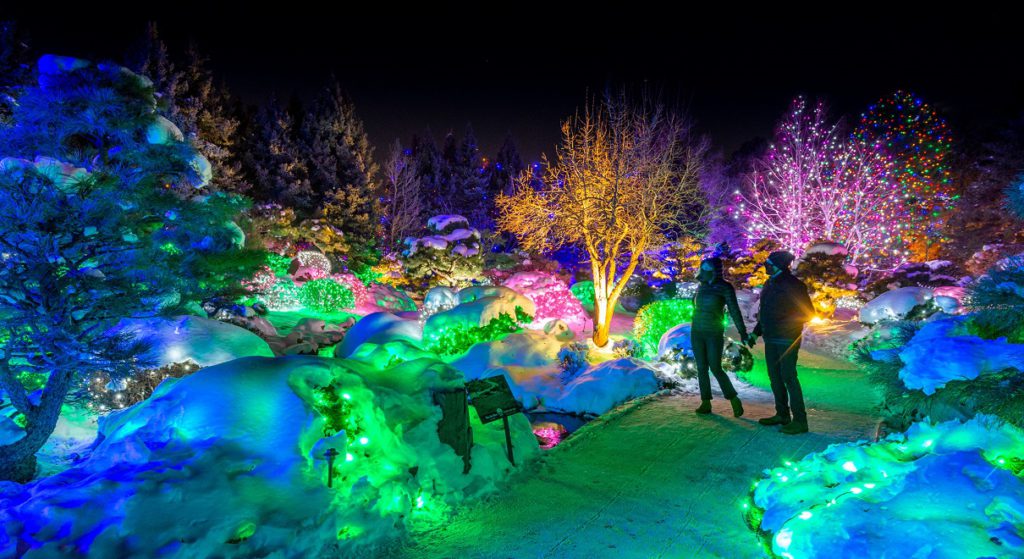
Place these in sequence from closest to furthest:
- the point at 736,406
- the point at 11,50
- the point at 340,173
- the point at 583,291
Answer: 1. the point at 736,406
2. the point at 11,50
3. the point at 583,291
4. the point at 340,173

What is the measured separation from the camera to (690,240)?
13242mm

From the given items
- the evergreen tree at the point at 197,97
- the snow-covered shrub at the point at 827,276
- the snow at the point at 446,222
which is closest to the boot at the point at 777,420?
the snow-covered shrub at the point at 827,276

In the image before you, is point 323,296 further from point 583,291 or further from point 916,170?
point 916,170

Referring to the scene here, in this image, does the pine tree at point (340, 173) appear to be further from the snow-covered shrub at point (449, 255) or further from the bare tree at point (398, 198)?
the snow-covered shrub at point (449, 255)

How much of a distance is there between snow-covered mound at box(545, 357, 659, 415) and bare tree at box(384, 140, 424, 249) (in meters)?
18.1

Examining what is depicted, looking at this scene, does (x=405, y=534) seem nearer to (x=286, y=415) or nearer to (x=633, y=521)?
(x=286, y=415)

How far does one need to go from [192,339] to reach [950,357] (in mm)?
7993

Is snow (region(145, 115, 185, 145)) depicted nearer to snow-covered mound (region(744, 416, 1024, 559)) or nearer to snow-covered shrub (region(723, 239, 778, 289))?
snow-covered mound (region(744, 416, 1024, 559))

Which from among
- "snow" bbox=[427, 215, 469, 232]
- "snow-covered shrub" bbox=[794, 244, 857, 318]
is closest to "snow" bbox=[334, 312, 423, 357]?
"snow" bbox=[427, 215, 469, 232]

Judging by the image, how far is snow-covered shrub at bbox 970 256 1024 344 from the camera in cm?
265

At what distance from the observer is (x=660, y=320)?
9.86 meters

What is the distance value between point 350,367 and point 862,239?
59.4ft

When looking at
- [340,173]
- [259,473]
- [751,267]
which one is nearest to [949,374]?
[259,473]

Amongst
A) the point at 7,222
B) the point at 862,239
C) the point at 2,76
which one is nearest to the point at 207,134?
the point at 2,76
